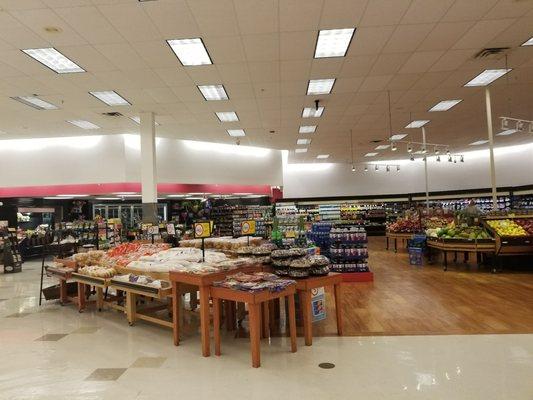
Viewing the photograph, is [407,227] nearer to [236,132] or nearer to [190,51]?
[236,132]

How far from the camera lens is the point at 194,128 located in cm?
1102

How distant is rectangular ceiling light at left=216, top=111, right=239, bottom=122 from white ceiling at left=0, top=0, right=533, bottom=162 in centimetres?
20

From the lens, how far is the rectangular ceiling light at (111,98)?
792 cm

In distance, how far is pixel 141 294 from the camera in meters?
4.84

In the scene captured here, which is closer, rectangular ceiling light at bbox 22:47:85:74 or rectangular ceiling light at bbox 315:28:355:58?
rectangular ceiling light at bbox 315:28:355:58

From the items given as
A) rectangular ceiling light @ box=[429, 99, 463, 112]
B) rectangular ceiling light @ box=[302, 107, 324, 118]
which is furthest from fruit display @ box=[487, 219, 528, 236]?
rectangular ceiling light @ box=[302, 107, 324, 118]

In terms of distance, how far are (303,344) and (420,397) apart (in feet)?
4.65

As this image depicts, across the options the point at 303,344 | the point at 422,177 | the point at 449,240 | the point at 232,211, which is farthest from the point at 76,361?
the point at 422,177

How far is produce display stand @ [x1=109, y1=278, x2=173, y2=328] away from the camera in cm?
447

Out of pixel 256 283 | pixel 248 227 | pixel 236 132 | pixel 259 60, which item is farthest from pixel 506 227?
pixel 236 132

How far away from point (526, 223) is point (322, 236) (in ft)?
14.3

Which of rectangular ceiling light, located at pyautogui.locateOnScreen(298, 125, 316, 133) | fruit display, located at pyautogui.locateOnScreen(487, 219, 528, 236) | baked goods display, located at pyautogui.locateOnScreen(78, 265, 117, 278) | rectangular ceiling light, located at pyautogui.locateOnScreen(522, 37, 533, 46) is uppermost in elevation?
rectangular ceiling light, located at pyautogui.locateOnScreen(522, 37, 533, 46)

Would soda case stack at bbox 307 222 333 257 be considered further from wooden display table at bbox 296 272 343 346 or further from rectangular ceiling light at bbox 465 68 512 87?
rectangular ceiling light at bbox 465 68 512 87

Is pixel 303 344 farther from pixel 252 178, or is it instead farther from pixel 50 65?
pixel 252 178
